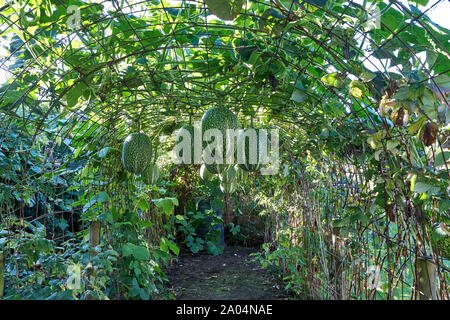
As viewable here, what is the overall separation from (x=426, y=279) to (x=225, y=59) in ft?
4.49

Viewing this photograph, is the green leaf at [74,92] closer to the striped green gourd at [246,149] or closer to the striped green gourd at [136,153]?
the striped green gourd at [136,153]

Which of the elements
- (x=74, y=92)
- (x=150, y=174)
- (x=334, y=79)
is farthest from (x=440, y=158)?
(x=150, y=174)

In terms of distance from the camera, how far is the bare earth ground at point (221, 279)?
4.18 m

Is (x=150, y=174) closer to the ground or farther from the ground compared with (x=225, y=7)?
closer to the ground

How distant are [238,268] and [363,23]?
4.96 m

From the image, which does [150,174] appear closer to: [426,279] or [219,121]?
[219,121]

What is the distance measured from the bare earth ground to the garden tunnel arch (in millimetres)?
2557

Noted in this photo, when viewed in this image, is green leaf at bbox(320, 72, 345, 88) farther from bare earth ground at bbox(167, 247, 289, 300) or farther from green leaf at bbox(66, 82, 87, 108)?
bare earth ground at bbox(167, 247, 289, 300)

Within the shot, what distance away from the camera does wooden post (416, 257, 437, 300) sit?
140 centimetres

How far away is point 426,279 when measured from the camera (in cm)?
142

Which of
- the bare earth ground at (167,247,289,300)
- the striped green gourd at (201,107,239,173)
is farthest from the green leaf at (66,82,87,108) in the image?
the bare earth ground at (167,247,289,300)

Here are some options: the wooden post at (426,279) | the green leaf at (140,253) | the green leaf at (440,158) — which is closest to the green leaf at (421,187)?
the green leaf at (440,158)
